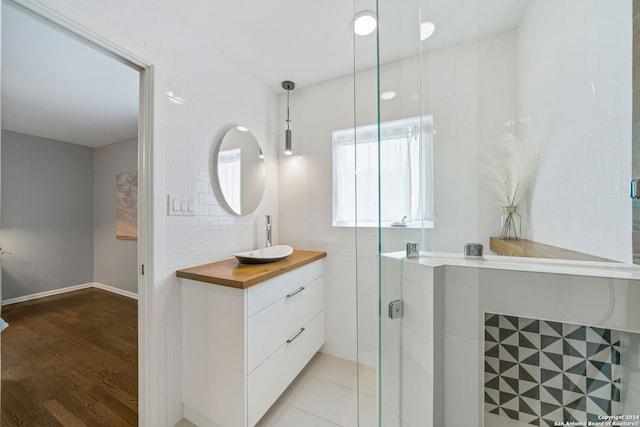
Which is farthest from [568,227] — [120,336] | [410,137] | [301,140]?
[120,336]

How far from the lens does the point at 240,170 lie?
1896 mm

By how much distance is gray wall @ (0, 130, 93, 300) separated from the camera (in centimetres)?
321

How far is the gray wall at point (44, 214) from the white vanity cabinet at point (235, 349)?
3892 millimetres

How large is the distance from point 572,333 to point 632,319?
0.42 feet

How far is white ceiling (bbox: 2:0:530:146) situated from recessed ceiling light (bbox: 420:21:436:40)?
1.1 inches

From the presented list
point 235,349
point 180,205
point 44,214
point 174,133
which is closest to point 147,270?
point 180,205

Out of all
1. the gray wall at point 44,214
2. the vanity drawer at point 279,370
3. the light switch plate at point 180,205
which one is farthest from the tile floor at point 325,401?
the gray wall at point 44,214

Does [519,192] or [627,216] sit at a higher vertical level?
[519,192]

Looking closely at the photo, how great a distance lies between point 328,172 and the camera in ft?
7.00

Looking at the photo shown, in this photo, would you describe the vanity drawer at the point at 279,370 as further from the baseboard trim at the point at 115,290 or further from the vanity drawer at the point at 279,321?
the baseboard trim at the point at 115,290

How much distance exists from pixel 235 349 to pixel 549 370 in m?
1.30

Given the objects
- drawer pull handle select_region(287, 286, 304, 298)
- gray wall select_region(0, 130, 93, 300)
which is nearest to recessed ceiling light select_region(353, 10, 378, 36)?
drawer pull handle select_region(287, 286, 304, 298)

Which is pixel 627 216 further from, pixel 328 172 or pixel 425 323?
pixel 328 172

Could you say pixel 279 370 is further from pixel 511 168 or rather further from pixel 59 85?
pixel 59 85
